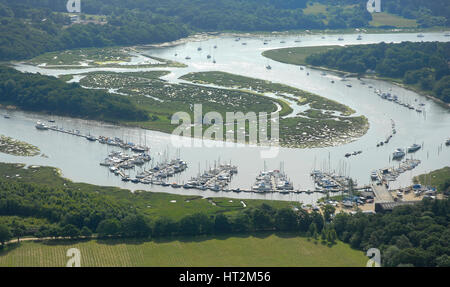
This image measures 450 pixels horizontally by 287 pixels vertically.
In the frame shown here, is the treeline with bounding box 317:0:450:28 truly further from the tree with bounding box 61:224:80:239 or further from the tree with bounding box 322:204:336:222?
the tree with bounding box 61:224:80:239

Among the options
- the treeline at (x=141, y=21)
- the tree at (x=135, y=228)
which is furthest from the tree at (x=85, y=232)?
the treeline at (x=141, y=21)

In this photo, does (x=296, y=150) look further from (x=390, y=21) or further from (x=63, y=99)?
(x=390, y=21)

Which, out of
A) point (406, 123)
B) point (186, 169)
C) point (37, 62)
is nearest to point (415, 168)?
point (406, 123)

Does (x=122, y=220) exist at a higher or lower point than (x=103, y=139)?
lower

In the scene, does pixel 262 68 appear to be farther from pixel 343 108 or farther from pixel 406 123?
pixel 406 123

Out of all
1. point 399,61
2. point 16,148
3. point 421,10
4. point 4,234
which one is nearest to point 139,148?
point 16,148

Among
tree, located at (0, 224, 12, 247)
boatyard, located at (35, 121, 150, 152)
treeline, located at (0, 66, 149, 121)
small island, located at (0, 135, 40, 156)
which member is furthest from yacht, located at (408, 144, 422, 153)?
tree, located at (0, 224, 12, 247)
